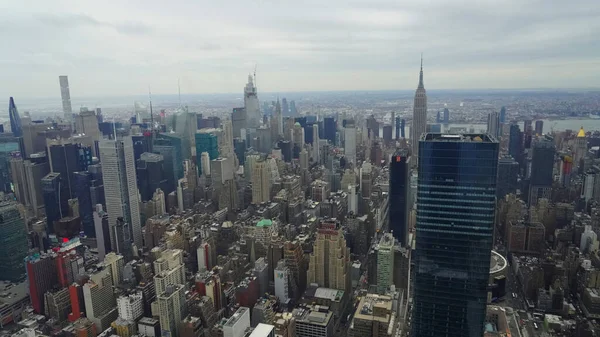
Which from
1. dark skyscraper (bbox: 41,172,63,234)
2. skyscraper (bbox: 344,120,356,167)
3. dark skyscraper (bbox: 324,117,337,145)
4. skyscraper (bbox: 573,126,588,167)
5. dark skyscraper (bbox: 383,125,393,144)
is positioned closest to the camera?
skyscraper (bbox: 573,126,588,167)

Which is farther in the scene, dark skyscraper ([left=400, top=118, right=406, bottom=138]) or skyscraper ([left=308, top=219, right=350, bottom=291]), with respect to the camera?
dark skyscraper ([left=400, top=118, right=406, bottom=138])

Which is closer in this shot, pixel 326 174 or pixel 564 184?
pixel 564 184

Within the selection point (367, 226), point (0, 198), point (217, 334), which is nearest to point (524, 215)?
point (367, 226)

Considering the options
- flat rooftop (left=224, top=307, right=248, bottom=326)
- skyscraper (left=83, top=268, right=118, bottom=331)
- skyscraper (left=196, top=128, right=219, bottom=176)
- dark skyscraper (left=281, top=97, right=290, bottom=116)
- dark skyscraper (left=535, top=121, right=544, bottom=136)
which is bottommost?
skyscraper (left=83, top=268, right=118, bottom=331)

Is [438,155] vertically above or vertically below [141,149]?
above

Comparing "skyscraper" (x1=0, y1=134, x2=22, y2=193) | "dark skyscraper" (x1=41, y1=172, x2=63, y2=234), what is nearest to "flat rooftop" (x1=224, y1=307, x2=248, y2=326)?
"dark skyscraper" (x1=41, y1=172, x2=63, y2=234)

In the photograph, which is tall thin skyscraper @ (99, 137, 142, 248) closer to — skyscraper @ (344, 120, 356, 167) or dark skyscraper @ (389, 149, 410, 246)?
dark skyscraper @ (389, 149, 410, 246)

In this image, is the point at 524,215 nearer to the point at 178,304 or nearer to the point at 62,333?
the point at 178,304
